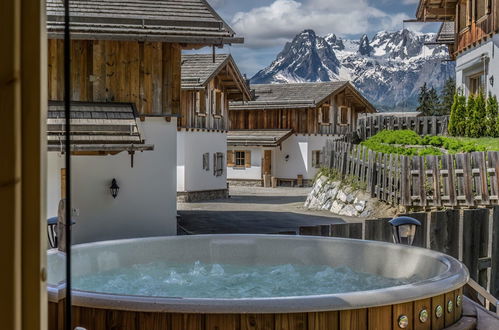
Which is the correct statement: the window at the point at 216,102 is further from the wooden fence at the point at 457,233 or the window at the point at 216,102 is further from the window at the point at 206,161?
the wooden fence at the point at 457,233

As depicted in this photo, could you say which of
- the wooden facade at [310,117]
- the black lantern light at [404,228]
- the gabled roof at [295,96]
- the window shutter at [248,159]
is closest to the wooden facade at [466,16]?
the gabled roof at [295,96]

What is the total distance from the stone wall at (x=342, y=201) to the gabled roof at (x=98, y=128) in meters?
6.65

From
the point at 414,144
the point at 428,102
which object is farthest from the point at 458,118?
the point at 428,102

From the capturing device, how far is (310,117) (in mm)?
33156

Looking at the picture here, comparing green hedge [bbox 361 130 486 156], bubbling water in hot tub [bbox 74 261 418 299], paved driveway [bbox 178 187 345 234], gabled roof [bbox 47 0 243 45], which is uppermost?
gabled roof [bbox 47 0 243 45]

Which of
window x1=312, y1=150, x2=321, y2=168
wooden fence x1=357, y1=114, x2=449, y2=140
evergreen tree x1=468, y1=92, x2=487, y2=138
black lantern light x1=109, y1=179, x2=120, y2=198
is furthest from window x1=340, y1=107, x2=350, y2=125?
black lantern light x1=109, y1=179, x2=120, y2=198

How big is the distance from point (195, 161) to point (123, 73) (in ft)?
38.6

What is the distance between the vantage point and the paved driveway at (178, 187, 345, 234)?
15.1 m

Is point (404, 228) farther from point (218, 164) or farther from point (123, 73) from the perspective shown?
point (218, 164)

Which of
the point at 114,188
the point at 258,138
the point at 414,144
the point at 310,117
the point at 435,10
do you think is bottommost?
the point at 114,188

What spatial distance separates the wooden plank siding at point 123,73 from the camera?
12.0m

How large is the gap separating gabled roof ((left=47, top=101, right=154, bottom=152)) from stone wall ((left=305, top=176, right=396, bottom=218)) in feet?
21.8

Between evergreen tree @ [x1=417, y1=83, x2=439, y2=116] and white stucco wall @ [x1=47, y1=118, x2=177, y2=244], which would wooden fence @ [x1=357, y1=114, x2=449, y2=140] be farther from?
evergreen tree @ [x1=417, y1=83, x2=439, y2=116]
